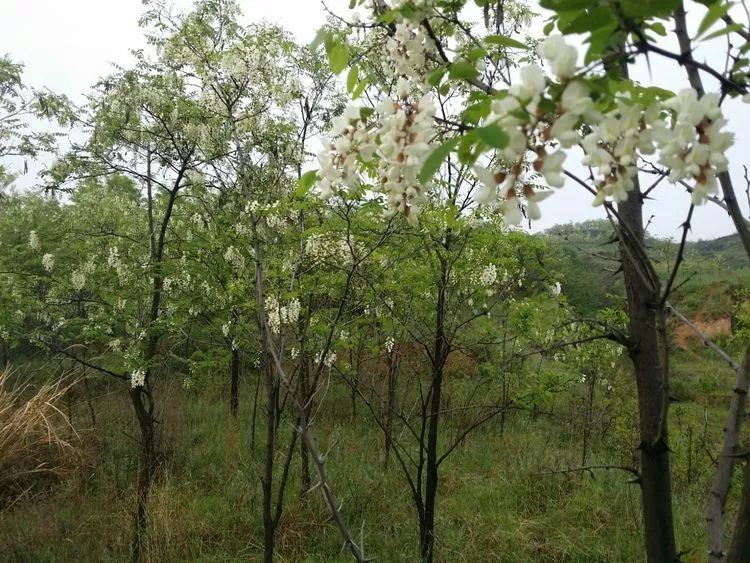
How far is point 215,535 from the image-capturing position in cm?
417

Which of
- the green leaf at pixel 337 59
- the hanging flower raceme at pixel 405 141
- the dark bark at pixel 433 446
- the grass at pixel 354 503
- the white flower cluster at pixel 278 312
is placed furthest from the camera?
the grass at pixel 354 503

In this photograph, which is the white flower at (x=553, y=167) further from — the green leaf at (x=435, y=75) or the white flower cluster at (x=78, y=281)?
the white flower cluster at (x=78, y=281)

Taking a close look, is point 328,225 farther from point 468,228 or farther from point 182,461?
point 182,461

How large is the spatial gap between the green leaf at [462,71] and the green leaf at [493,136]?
303mm

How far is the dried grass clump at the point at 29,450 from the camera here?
4898mm

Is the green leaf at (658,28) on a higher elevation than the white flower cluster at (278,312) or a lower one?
higher

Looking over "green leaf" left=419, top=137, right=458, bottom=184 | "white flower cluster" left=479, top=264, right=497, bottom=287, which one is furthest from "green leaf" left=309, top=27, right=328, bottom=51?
"white flower cluster" left=479, top=264, right=497, bottom=287

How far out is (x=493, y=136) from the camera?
0.64 metres

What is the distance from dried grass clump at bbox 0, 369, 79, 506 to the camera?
4898 mm

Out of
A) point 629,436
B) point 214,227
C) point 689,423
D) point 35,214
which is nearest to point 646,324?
point 214,227

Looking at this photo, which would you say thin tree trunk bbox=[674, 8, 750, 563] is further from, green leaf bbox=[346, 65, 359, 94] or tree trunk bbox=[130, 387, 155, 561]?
tree trunk bbox=[130, 387, 155, 561]

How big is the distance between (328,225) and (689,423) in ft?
22.9

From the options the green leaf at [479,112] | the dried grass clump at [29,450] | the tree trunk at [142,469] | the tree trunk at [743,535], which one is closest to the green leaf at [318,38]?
the green leaf at [479,112]

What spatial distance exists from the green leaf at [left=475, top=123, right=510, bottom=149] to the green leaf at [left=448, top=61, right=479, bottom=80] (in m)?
0.30
